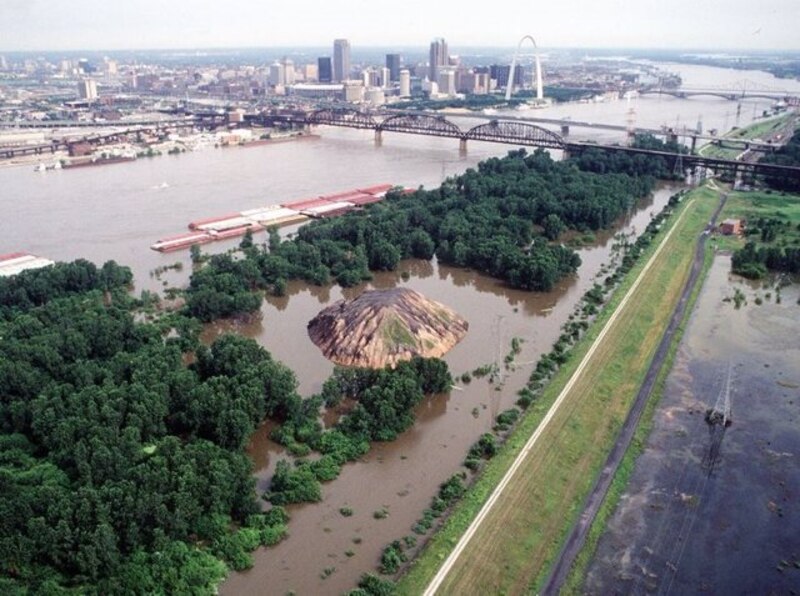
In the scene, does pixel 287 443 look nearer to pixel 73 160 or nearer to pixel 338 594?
pixel 338 594

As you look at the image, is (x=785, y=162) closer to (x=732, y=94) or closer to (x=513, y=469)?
(x=513, y=469)

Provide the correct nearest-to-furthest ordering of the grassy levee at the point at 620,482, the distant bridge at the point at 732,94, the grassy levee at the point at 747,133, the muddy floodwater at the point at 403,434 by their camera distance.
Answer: the grassy levee at the point at 620,482
the muddy floodwater at the point at 403,434
the grassy levee at the point at 747,133
the distant bridge at the point at 732,94

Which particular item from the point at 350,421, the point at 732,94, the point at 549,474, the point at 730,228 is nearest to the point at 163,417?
the point at 350,421

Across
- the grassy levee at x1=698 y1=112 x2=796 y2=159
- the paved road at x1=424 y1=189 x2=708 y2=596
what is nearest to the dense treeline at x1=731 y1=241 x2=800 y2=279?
the paved road at x1=424 y1=189 x2=708 y2=596

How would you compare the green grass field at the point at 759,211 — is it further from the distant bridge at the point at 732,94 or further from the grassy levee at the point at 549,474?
the distant bridge at the point at 732,94

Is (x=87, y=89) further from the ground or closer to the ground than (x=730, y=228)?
further from the ground

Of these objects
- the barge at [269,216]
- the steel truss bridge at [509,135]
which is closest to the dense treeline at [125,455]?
the barge at [269,216]
